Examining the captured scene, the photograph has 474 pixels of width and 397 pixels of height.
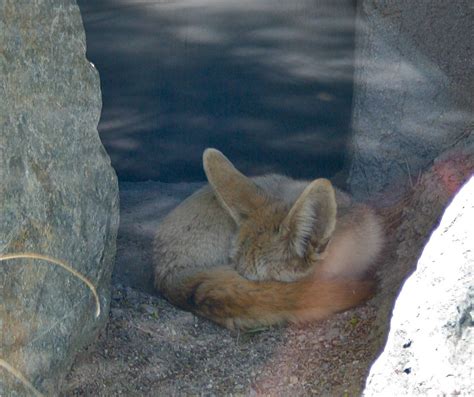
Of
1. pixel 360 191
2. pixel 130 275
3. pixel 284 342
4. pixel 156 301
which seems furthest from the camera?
pixel 360 191

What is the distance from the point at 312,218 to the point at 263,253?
1.09 feet

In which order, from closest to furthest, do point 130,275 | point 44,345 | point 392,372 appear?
point 392,372
point 44,345
point 130,275

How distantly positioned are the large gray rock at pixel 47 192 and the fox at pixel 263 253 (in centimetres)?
66

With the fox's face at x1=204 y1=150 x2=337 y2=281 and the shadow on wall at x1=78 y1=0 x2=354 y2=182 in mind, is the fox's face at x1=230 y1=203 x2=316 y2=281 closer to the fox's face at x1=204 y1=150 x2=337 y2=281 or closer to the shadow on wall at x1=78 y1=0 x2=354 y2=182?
the fox's face at x1=204 y1=150 x2=337 y2=281

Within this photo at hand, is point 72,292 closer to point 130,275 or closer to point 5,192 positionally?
point 5,192

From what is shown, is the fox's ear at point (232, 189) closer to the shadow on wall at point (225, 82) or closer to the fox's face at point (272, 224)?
the fox's face at point (272, 224)

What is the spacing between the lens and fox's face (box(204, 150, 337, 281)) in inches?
160

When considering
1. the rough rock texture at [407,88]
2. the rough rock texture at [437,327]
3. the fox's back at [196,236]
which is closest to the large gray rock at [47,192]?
the fox's back at [196,236]

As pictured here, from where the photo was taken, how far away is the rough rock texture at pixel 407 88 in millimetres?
4805

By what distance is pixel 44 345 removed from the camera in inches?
129

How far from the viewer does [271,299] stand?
404 cm

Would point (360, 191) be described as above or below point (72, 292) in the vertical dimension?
below

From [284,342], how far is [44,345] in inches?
45.4

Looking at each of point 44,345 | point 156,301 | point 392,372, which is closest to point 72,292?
point 44,345
